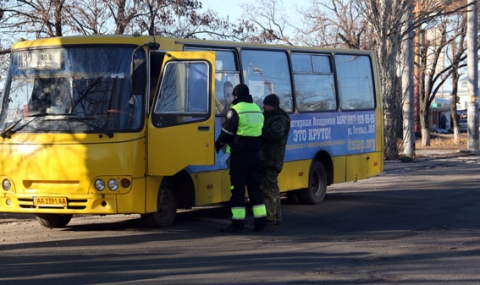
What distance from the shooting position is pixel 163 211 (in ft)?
40.8

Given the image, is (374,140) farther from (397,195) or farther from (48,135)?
(48,135)

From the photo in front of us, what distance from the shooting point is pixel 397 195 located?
17734mm

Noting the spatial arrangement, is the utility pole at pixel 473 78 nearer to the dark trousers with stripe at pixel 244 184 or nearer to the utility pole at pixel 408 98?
the utility pole at pixel 408 98

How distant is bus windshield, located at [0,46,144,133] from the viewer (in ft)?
38.3

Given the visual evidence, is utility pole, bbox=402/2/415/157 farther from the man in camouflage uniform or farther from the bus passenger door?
the bus passenger door

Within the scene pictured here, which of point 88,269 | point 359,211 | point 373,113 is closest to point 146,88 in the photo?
point 88,269

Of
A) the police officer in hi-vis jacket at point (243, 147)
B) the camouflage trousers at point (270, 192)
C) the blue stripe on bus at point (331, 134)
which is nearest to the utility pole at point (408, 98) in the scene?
the blue stripe on bus at point (331, 134)

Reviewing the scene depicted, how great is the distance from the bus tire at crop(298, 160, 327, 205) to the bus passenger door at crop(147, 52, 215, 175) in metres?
4.51

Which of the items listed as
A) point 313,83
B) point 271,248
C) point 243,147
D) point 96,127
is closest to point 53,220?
point 96,127

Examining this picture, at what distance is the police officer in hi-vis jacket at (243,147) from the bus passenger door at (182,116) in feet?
0.88

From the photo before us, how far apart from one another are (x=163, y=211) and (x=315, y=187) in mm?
4611

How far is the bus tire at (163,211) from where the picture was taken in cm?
1225

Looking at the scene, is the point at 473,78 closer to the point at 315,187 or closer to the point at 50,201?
the point at 315,187

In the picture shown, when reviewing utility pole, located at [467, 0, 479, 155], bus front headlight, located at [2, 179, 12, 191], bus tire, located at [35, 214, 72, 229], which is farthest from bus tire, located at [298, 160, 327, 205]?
utility pole, located at [467, 0, 479, 155]
